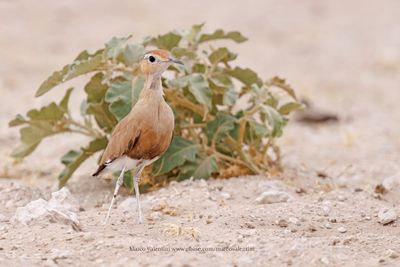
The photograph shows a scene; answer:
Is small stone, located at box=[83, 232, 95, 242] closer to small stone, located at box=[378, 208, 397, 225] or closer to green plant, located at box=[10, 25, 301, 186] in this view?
green plant, located at box=[10, 25, 301, 186]

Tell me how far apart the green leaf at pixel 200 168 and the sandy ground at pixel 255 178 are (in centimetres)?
11

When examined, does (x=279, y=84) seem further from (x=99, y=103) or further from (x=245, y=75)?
(x=99, y=103)

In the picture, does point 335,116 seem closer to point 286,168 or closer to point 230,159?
point 286,168

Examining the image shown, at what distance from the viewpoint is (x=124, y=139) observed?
17.0ft

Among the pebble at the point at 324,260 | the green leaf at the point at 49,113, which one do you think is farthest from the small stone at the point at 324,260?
the green leaf at the point at 49,113

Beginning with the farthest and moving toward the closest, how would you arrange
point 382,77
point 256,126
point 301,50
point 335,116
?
point 301,50 → point 382,77 → point 335,116 → point 256,126

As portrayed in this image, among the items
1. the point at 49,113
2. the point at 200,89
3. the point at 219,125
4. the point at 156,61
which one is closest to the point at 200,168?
the point at 219,125

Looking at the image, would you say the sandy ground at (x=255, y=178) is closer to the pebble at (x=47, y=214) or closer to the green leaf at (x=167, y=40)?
the pebble at (x=47, y=214)

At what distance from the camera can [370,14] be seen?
14.8 meters

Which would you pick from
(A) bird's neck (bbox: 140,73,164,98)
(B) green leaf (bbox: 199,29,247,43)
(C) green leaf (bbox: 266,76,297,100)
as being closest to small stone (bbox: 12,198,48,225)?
(A) bird's neck (bbox: 140,73,164,98)

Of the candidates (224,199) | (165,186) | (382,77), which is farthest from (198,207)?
(382,77)

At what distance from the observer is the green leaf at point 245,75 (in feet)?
20.5

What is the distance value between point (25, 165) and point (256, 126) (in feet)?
7.94

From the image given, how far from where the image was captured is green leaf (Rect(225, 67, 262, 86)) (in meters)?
6.24
